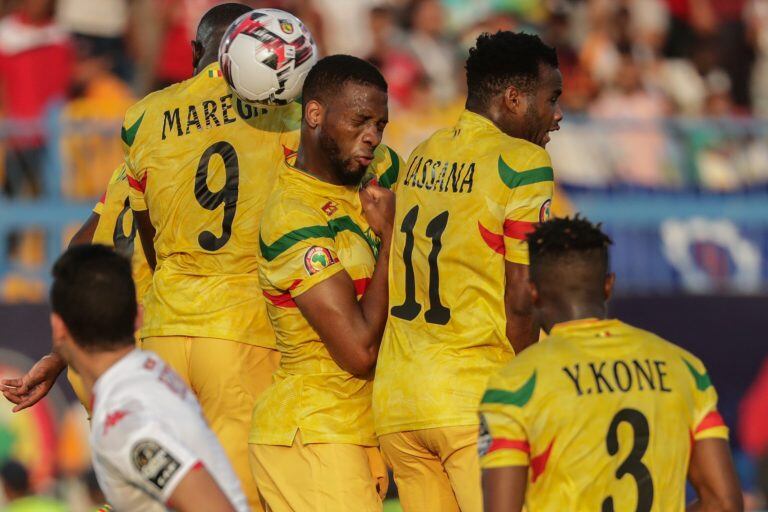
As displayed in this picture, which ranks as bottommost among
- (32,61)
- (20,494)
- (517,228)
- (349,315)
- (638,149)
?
→ (20,494)

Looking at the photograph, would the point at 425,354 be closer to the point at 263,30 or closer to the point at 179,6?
the point at 263,30

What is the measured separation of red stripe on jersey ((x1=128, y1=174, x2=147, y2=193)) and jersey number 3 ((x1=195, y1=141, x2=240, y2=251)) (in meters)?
0.33

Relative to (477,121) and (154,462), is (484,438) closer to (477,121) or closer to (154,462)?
(154,462)

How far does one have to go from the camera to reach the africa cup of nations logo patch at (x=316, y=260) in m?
6.30

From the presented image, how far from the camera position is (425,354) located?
243 inches

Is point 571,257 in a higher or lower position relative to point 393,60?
higher

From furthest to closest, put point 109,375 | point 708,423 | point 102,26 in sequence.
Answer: point 102,26 < point 708,423 < point 109,375

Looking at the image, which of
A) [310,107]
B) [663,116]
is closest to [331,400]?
[310,107]

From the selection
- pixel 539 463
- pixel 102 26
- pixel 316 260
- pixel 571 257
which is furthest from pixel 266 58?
pixel 102 26

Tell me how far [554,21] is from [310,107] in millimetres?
10182

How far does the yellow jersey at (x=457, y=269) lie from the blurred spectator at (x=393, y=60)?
8398 mm

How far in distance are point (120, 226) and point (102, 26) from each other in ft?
22.7

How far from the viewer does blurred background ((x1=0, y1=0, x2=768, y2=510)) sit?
41.5 feet

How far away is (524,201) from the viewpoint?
598cm
